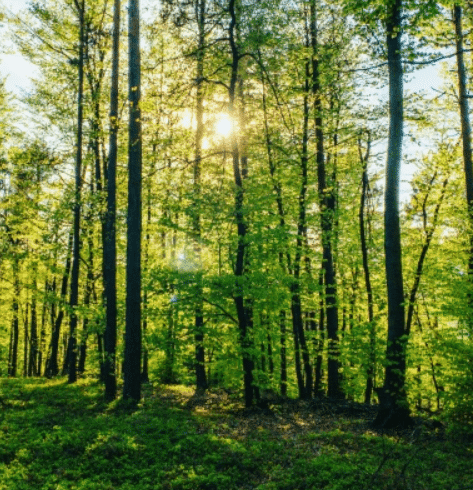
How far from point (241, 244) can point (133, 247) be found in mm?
3028

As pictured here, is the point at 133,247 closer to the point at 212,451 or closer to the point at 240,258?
the point at 240,258

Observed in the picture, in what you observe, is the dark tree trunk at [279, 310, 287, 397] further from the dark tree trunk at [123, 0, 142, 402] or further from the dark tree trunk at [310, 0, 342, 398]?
the dark tree trunk at [123, 0, 142, 402]

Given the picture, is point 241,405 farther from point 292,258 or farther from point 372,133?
point 372,133

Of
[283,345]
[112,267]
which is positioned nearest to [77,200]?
[112,267]

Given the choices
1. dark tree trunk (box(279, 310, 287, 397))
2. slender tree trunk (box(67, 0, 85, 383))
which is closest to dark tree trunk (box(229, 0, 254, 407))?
dark tree trunk (box(279, 310, 287, 397))

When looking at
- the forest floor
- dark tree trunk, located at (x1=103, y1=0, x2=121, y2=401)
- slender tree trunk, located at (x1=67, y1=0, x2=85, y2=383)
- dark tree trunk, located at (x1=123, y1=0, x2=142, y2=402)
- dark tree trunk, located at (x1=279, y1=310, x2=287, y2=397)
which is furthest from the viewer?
dark tree trunk, located at (x1=279, y1=310, x2=287, y2=397)

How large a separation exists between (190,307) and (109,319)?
277 cm

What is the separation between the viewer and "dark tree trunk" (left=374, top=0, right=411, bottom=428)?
877 centimetres

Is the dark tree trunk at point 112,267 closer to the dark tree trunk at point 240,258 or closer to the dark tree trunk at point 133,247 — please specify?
the dark tree trunk at point 133,247

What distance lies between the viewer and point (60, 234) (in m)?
16.6

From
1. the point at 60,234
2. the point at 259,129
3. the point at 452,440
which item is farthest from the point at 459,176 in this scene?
the point at 60,234

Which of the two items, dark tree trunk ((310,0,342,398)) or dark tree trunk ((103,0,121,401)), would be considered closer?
dark tree trunk ((103,0,121,401))

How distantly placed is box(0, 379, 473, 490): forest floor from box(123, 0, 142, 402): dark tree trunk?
845 millimetres

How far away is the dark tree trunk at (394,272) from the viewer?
8.77 m
